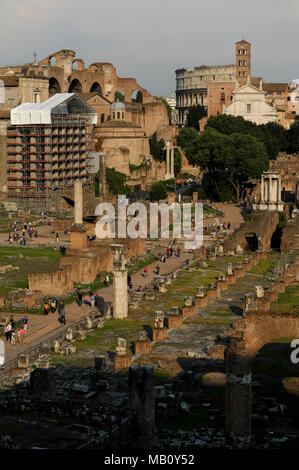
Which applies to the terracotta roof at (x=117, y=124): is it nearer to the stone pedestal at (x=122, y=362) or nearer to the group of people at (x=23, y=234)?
the group of people at (x=23, y=234)

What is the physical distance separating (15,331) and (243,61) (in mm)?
103292

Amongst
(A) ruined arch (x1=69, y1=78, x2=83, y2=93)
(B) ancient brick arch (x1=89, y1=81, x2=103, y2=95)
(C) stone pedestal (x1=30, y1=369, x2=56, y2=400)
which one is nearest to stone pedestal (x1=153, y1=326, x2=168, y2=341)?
(C) stone pedestal (x1=30, y1=369, x2=56, y2=400)

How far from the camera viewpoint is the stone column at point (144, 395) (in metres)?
19.5

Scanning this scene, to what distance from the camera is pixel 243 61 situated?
424 feet

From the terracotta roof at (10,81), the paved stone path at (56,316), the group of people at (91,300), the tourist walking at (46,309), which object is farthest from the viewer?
the terracotta roof at (10,81)

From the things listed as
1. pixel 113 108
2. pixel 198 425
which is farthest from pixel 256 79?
pixel 198 425

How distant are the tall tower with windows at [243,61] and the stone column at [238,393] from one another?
113m

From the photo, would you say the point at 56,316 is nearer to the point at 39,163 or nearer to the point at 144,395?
the point at 144,395

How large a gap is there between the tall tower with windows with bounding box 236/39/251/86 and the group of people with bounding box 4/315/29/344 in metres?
100

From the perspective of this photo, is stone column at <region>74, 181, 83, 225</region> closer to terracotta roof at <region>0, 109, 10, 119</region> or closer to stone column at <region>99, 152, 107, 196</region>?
stone column at <region>99, 152, 107, 196</region>

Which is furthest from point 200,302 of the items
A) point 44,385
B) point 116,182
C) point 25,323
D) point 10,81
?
point 10,81

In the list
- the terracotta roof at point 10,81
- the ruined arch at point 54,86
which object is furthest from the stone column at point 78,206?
the ruined arch at point 54,86

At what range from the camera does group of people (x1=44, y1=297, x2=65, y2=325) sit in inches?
1361
